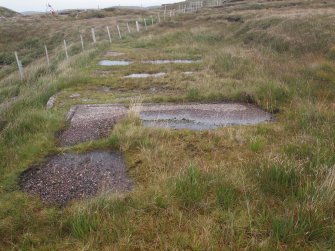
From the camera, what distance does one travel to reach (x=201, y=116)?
8375 millimetres

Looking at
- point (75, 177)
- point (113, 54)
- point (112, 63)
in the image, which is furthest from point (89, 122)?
point (113, 54)

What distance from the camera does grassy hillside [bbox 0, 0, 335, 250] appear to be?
3.93 metres

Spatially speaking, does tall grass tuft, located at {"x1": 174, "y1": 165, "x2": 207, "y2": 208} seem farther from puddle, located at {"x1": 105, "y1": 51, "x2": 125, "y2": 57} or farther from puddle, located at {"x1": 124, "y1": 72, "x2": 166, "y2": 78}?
puddle, located at {"x1": 105, "y1": 51, "x2": 125, "y2": 57}

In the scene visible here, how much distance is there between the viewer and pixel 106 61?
1648cm

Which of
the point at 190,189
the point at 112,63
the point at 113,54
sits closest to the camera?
the point at 190,189

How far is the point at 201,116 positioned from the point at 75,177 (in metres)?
3.77

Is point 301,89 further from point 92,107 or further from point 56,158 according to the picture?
point 56,158

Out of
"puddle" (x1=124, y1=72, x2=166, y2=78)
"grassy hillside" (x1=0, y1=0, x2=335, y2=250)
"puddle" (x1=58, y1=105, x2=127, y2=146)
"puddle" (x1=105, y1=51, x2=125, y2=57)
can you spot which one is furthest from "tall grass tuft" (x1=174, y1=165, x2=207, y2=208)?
"puddle" (x1=105, y1=51, x2=125, y2=57)

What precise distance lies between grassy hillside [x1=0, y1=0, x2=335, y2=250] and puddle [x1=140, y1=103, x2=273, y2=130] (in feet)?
1.51

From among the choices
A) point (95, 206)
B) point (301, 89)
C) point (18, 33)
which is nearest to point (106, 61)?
point (301, 89)

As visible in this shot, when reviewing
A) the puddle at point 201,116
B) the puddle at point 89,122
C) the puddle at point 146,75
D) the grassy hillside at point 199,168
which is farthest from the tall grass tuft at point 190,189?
the puddle at point 146,75

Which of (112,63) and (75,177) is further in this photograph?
(112,63)

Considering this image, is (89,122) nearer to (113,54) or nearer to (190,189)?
(190,189)

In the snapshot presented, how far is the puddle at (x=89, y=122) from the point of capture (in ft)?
23.4
